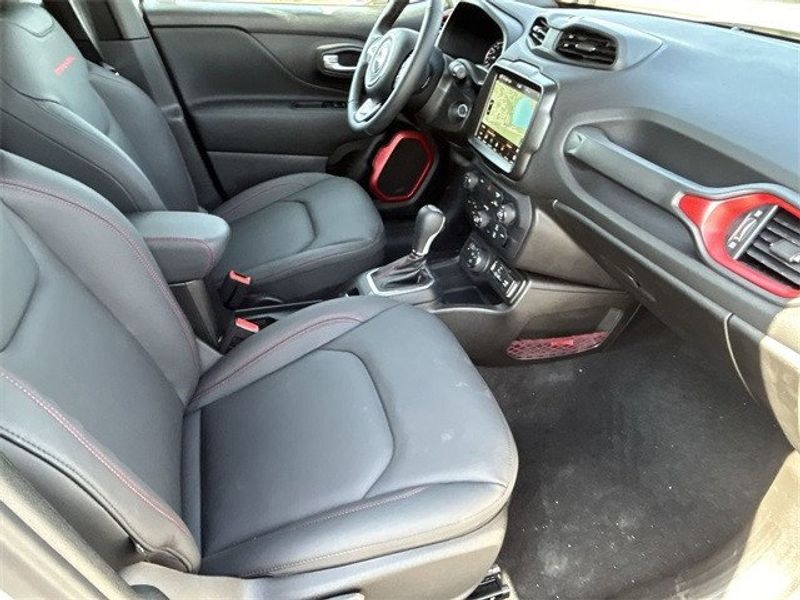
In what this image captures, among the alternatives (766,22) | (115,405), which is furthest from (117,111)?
(766,22)

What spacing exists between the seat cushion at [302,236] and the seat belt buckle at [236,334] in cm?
25

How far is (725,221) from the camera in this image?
0.91 m

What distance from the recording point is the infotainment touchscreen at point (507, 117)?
1.32 m

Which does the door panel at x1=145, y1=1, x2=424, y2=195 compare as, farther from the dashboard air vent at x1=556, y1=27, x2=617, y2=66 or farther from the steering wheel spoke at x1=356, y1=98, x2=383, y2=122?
the dashboard air vent at x1=556, y1=27, x2=617, y2=66

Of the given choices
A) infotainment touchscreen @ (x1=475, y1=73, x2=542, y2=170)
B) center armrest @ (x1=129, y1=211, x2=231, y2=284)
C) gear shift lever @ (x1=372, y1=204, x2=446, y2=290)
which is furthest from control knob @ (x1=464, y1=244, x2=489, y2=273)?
center armrest @ (x1=129, y1=211, x2=231, y2=284)

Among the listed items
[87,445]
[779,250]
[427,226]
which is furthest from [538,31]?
[87,445]

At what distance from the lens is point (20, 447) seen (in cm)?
61

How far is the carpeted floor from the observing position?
1336 millimetres

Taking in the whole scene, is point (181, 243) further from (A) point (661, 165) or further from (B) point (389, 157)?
(B) point (389, 157)

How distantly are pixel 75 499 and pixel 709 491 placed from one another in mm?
1185

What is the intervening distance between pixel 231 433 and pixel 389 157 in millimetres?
1093

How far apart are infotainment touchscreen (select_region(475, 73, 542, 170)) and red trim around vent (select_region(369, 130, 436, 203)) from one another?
0.46 metres

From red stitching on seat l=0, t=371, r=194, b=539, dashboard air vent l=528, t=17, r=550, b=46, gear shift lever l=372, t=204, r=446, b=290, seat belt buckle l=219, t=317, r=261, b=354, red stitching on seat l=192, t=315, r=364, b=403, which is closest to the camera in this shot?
red stitching on seat l=0, t=371, r=194, b=539

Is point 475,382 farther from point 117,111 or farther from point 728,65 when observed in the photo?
point 117,111
